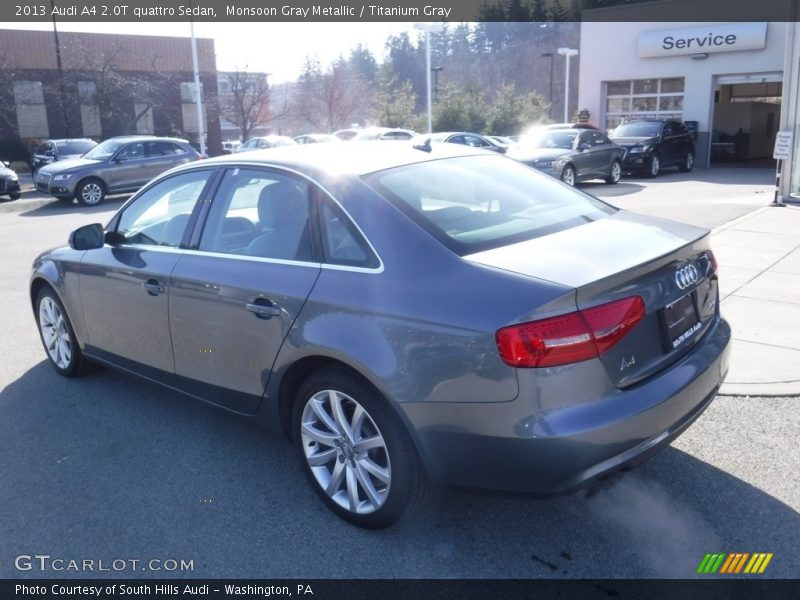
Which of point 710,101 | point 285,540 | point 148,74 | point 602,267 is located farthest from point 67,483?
point 148,74

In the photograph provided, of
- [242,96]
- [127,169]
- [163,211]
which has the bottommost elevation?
[127,169]

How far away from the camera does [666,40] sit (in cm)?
2588

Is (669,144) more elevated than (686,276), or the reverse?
(686,276)

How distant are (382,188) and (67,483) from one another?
2.28 m

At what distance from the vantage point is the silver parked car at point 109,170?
17688 mm

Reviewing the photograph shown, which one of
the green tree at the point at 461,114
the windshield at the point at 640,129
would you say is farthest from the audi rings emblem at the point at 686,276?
the green tree at the point at 461,114

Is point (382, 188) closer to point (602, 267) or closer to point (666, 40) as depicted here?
point (602, 267)

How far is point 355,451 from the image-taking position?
320 centimetres

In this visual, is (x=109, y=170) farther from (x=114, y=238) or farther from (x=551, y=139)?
(x=114, y=238)

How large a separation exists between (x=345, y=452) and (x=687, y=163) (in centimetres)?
2301

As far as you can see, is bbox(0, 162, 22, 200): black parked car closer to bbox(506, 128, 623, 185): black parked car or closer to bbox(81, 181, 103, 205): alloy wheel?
bbox(81, 181, 103, 205): alloy wheel

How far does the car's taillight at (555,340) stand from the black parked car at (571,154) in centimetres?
1441

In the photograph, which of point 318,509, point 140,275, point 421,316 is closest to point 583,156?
point 140,275
